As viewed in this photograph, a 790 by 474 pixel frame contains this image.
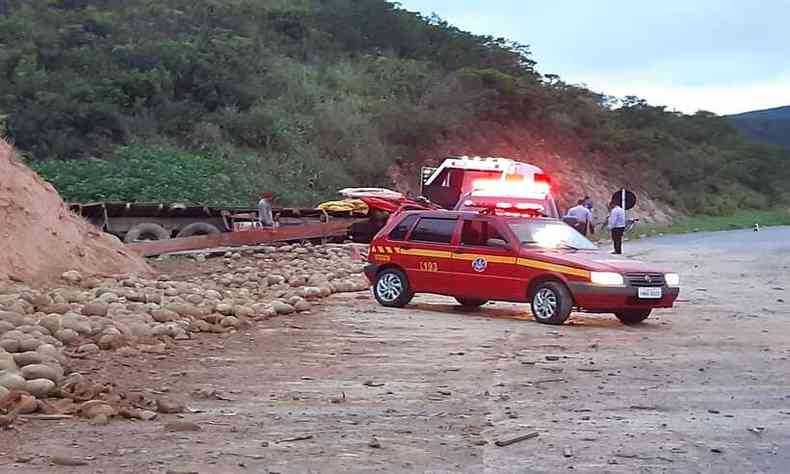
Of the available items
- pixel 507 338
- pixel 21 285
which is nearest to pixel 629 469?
pixel 507 338

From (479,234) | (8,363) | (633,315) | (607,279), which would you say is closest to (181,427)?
(8,363)

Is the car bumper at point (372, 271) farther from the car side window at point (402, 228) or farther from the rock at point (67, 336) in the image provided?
the rock at point (67, 336)

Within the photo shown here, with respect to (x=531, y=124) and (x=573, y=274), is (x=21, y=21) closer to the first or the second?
(x=531, y=124)

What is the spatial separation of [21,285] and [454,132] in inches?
1643

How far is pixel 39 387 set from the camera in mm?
8766

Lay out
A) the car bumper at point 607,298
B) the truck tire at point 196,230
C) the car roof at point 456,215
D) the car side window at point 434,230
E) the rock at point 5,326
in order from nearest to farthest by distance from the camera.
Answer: the rock at point 5,326
the car bumper at point 607,298
the car roof at point 456,215
the car side window at point 434,230
the truck tire at point 196,230

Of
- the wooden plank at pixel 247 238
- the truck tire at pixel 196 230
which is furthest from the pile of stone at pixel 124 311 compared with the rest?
the truck tire at pixel 196 230

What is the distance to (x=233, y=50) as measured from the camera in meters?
48.5

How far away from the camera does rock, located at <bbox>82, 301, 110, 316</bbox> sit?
494 inches

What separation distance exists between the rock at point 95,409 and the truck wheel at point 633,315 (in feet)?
28.5

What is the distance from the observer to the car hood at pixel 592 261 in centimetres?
1507

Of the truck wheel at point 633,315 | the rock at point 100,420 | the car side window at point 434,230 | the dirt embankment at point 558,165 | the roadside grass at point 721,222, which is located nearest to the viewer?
the rock at point 100,420

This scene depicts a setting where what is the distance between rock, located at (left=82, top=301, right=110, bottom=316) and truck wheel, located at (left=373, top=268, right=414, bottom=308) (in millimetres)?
5461

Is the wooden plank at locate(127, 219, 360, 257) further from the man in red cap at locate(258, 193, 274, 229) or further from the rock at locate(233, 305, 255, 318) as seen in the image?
the rock at locate(233, 305, 255, 318)
